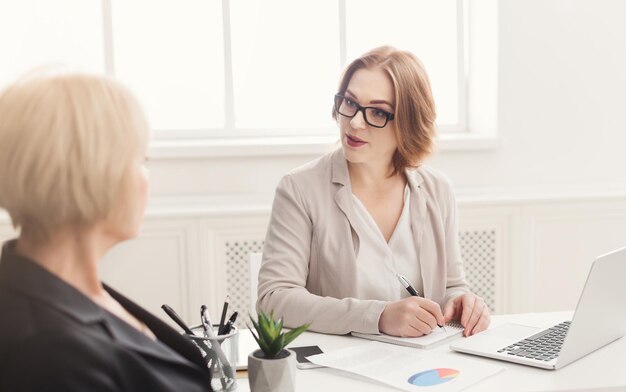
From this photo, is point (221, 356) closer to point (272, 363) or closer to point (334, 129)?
point (272, 363)

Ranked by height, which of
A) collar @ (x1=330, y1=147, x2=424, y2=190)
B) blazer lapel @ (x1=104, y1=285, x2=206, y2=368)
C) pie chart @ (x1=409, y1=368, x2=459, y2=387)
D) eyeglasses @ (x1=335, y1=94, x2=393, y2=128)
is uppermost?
eyeglasses @ (x1=335, y1=94, x2=393, y2=128)

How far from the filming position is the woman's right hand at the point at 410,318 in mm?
1656

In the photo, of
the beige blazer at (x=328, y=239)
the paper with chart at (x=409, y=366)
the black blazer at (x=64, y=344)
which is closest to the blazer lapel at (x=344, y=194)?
the beige blazer at (x=328, y=239)

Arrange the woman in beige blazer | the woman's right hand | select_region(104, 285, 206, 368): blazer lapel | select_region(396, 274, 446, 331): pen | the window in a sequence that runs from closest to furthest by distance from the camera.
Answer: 1. select_region(104, 285, 206, 368): blazer lapel
2. the woman's right hand
3. select_region(396, 274, 446, 331): pen
4. the woman in beige blazer
5. the window

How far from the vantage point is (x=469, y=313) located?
68.9 inches

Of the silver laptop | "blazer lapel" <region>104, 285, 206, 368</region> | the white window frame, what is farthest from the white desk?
the white window frame

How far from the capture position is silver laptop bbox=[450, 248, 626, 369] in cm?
146

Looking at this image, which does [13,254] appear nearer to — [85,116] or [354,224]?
[85,116]

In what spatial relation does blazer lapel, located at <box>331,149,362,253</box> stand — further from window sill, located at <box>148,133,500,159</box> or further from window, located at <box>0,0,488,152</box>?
window, located at <box>0,0,488,152</box>

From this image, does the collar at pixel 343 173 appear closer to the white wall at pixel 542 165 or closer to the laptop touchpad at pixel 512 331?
the laptop touchpad at pixel 512 331

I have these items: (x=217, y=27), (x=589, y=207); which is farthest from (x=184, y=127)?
(x=589, y=207)

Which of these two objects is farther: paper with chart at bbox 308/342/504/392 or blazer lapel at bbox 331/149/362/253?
blazer lapel at bbox 331/149/362/253

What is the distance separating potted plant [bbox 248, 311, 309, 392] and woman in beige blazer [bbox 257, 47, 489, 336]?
580 millimetres

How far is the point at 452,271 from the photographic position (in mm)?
2104
